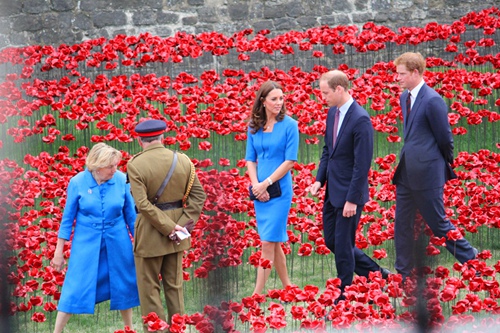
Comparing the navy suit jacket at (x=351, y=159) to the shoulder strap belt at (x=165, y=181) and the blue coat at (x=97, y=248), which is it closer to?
the shoulder strap belt at (x=165, y=181)

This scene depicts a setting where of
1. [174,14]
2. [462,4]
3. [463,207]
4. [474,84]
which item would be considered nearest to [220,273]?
[463,207]

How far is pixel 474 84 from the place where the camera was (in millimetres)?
9508

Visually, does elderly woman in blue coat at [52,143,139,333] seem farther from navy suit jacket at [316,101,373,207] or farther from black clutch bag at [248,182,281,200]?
navy suit jacket at [316,101,373,207]

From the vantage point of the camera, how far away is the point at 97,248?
5.61m

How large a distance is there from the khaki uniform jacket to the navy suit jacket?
3.51 ft

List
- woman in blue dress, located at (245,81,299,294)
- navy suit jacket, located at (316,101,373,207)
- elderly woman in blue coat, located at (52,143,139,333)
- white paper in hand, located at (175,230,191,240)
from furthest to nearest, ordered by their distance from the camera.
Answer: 1. woman in blue dress, located at (245,81,299,294)
2. navy suit jacket, located at (316,101,373,207)
3. elderly woman in blue coat, located at (52,143,139,333)
4. white paper in hand, located at (175,230,191,240)

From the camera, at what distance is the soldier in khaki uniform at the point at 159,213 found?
5.36m

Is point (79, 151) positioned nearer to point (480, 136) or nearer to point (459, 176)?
point (459, 176)

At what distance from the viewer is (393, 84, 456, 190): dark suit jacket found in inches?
247

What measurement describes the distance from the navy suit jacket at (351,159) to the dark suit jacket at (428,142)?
477 mm

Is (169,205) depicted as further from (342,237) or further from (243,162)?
(243,162)

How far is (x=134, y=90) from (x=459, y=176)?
4.27 meters

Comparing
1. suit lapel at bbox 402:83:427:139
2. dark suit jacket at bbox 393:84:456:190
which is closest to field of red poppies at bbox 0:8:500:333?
dark suit jacket at bbox 393:84:456:190

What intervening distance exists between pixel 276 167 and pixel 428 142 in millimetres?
1156
